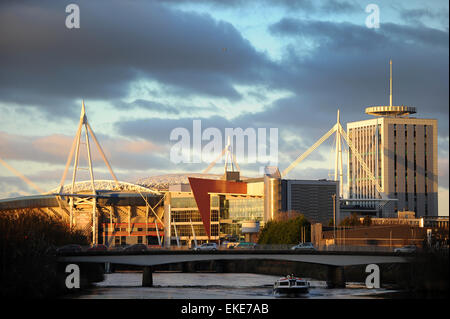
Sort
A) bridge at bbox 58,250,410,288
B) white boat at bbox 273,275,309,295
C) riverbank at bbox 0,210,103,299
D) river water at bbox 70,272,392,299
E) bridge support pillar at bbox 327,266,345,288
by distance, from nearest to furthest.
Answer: riverbank at bbox 0,210,103,299 → river water at bbox 70,272,392,299 → white boat at bbox 273,275,309,295 → bridge at bbox 58,250,410,288 → bridge support pillar at bbox 327,266,345,288

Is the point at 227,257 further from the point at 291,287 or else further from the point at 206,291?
the point at 291,287

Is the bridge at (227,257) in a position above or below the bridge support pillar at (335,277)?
above

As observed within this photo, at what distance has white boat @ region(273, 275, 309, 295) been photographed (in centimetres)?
9350

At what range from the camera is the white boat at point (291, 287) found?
307 ft

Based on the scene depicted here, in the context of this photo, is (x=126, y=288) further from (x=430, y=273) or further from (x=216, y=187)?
(x=216, y=187)

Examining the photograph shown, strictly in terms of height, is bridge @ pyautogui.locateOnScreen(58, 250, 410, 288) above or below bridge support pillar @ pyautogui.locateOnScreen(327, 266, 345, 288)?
above

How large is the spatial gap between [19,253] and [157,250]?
2440 cm

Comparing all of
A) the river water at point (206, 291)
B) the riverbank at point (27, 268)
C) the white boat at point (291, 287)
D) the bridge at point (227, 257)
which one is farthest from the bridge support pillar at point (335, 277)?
the riverbank at point (27, 268)

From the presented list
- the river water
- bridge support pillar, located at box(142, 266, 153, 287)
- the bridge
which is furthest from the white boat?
bridge support pillar, located at box(142, 266, 153, 287)

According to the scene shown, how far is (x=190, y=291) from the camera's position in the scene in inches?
3691

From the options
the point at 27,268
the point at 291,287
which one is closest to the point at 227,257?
the point at 291,287

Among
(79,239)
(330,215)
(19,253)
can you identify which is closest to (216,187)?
(330,215)

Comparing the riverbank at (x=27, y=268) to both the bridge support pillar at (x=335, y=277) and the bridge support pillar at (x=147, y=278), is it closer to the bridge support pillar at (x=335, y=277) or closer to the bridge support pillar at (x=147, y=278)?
the bridge support pillar at (x=147, y=278)

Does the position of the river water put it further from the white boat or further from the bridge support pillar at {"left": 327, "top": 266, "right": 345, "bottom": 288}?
the bridge support pillar at {"left": 327, "top": 266, "right": 345, "bottom": 288}
